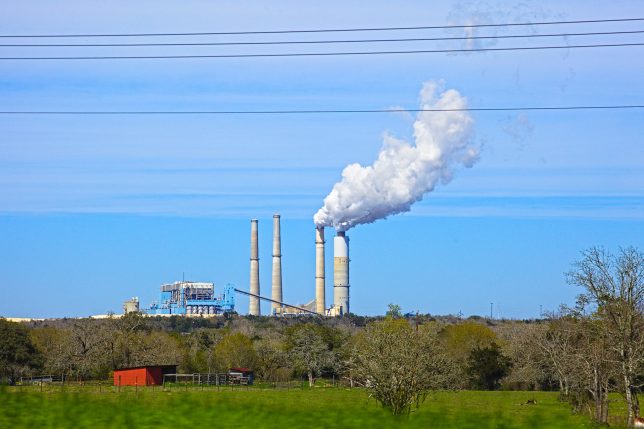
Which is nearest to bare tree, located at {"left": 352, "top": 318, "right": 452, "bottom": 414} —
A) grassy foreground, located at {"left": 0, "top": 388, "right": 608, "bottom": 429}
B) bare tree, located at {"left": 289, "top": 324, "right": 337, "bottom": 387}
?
grassy foreground, located at {"left": 0, "top": 388, "right": 608, "bottom": 429}

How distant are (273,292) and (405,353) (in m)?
107

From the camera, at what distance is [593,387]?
4700cm

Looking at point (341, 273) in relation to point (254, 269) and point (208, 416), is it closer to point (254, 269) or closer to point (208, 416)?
point (254, 269)

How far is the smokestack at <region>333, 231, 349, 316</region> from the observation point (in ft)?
427

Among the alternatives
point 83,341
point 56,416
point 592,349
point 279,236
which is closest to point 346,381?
point 83,341

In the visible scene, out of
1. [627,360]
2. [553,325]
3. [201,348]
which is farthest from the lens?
[201,348]

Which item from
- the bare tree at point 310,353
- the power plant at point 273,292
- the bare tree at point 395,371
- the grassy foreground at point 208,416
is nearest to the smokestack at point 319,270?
the power plant at point 273,292

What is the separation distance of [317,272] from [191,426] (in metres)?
116

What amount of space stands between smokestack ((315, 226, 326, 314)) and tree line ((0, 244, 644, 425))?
1582 cm

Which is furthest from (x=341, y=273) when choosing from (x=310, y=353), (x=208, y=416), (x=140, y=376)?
(x=208, y=416)

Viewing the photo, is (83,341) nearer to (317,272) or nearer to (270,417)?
(317,272)

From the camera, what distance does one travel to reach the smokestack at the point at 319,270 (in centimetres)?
13284

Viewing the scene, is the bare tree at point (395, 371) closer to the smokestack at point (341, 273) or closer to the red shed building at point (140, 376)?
the red shed building at point (140, 376)

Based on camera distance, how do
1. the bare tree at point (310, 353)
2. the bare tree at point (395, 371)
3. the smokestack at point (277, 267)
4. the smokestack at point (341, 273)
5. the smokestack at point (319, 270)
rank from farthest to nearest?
the smokestack at point (277, 267), the smokestack at point (319, 270), the smokestack at point (341, 273), the bare tree at point (310, 353), the bare tree at point (395, 371)
